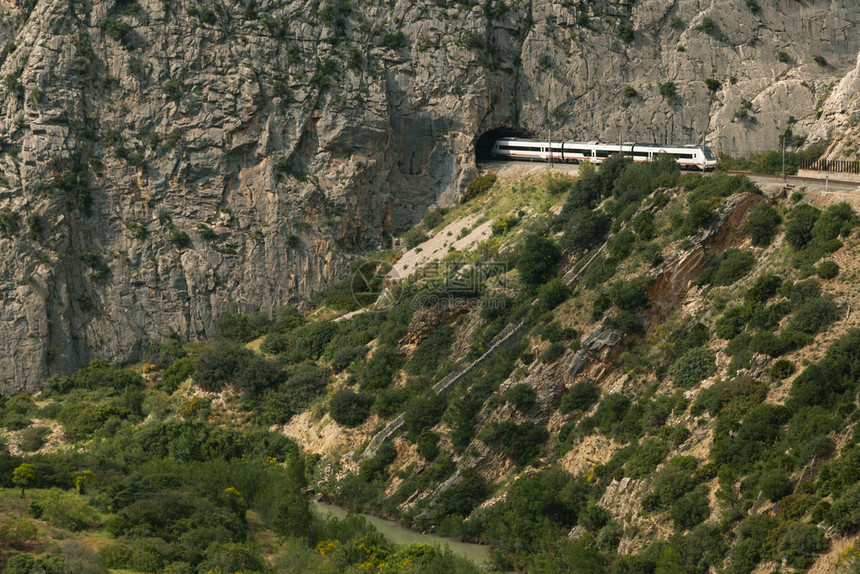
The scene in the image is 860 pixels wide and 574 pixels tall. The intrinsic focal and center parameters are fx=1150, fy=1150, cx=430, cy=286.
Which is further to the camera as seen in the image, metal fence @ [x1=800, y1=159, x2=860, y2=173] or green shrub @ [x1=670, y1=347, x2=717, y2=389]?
metal fence @ [x1=800, y1=159, x2=860, y2=173]

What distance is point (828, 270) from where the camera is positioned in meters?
55.1

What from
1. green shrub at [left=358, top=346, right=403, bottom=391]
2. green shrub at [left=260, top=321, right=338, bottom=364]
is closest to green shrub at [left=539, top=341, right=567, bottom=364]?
green shrub at [left=358, top=346, right=403, bottom=391]

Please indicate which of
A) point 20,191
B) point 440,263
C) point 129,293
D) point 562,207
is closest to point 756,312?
point 562,207

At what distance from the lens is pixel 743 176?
65.3 metres

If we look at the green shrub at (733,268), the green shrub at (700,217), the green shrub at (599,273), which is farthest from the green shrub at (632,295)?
the green shrub at (700,217)

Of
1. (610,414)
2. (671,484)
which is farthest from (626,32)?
(671,484)

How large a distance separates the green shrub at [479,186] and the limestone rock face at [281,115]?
1.39 metres

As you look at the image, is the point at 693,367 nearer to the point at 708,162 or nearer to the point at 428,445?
the point at 428,445

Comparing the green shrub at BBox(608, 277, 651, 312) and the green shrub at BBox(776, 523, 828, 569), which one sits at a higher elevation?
the green shrub at BBox(608, 277, 651, 312)

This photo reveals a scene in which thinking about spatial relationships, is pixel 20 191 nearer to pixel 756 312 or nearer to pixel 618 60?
pixel 618 60

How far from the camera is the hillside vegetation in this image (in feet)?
163

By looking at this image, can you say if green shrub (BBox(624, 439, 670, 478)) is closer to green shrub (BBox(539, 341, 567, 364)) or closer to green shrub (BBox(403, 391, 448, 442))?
green shrub (BBox(539, 341, 567, 364))

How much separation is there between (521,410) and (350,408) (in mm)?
12745

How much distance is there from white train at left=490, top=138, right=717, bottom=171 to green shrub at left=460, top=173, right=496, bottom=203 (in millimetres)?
3236
